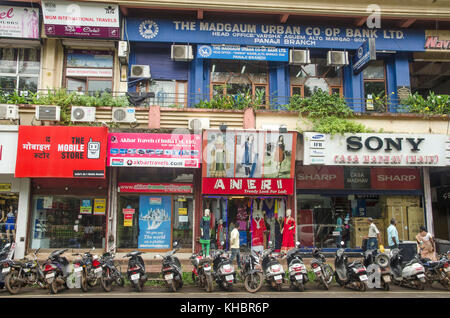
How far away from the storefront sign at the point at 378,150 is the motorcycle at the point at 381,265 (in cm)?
447

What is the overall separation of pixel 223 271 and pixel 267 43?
1004cm

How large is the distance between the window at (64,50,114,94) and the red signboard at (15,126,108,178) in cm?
286

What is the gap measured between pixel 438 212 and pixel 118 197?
49.5 ft

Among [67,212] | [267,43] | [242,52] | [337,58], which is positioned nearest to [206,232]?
[67,212]

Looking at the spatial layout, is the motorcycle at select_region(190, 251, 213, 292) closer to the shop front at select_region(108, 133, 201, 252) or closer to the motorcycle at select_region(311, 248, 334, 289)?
the motorcycle at select_region(311, 248, 334, 289)

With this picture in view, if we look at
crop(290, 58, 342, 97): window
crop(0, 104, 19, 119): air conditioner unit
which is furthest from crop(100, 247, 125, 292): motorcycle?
Answer: crop(290, 58, 342, 97): window

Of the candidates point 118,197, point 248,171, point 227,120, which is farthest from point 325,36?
point 118,197

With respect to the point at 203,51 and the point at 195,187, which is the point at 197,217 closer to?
the point at 195,187

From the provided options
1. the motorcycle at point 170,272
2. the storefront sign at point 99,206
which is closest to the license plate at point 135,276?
the motorcycle at point 170,272

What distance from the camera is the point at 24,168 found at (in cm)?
1238

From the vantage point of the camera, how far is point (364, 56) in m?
14.1

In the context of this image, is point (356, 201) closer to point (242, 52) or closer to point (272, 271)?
point (272, 271)

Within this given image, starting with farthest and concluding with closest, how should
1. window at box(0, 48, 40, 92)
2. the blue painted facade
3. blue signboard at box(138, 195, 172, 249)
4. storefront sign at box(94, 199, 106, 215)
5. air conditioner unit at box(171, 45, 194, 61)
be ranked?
1. the blue painted facade
2. window at box(0, 48, 40, 92)
3. air conditioner unit at box(171, 45, 194, 61)
4. storefront sign at box(94, 199, 106, 215)
5. blue signboard at box(138, 195, 172, 249)

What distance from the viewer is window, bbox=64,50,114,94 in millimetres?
14727
